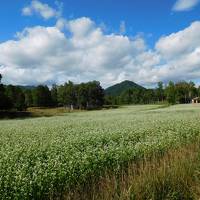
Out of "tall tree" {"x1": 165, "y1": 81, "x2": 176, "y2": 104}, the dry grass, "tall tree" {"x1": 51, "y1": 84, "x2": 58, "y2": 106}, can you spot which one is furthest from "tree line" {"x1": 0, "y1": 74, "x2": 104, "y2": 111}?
the dry grass

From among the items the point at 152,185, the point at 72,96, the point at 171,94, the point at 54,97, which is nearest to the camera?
the point at 152,185

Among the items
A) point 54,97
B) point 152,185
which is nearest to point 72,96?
point 54,97

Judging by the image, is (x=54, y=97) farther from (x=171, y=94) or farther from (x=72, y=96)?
(x=171, y=94)

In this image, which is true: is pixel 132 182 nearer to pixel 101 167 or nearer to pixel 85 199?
pixel 85 199

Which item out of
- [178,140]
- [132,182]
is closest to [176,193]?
[132,182]

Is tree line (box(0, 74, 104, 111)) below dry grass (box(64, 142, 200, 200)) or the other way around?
the other way around

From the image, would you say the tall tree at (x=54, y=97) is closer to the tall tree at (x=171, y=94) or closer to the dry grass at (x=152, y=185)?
the tall tree at (x=171, y=94)

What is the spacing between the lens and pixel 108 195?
8719 mm

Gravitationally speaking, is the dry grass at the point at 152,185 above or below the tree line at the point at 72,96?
below

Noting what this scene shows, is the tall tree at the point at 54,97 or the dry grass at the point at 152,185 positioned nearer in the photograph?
the dry grass at the point at 152,185

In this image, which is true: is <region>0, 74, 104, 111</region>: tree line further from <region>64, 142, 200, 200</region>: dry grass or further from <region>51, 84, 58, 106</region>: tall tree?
<region>64, 142, 200, 200</region>: dry grass

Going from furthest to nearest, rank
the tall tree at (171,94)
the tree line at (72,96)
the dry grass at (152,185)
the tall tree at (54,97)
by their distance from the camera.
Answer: the tall tree at (54,97)
the tree line at (72,96)
the tall tree at (171,94)
the dry grass at (152,185)

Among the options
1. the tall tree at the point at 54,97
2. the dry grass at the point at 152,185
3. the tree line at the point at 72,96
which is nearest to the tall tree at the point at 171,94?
the tree line at the point at 72,96

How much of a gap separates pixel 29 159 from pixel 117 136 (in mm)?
8481
